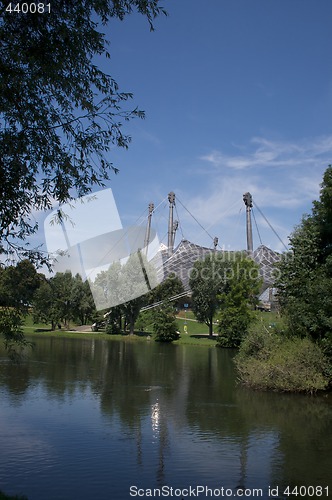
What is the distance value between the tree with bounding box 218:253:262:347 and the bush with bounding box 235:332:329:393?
2223 cm

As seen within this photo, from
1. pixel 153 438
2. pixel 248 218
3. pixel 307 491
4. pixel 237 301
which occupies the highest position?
pixel 248 218

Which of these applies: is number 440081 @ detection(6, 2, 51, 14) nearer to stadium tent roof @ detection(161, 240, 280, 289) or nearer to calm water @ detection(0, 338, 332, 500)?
calm water @ detection(0, 338, 332, 500)

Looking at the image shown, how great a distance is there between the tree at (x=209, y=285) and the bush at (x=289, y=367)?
94.2 ft

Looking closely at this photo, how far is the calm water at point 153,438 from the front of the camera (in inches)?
374

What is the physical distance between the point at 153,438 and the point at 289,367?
8899mm

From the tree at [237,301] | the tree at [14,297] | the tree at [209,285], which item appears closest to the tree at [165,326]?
the tree at [209,285]

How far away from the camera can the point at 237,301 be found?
47.9 meters

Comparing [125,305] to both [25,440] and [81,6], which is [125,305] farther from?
[81,6]

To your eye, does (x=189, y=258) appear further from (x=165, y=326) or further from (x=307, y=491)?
(x=307, y=491)

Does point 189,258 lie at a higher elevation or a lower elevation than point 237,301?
higher

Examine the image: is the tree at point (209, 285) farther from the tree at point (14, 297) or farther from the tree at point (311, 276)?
the tree at point (14, 297)

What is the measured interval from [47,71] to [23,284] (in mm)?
3319

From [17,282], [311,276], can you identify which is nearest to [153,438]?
[17,282]

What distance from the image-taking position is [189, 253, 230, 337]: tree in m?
51.7
